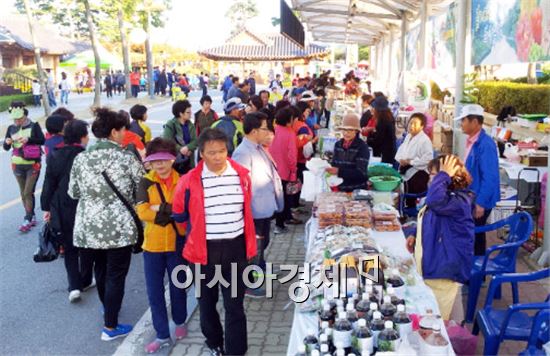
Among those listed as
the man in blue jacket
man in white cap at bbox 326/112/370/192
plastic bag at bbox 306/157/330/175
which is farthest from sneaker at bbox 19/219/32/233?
the man in blue jacket

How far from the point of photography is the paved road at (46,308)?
488 cm

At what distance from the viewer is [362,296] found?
11.0ft

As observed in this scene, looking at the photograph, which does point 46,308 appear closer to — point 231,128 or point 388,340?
point 231,128

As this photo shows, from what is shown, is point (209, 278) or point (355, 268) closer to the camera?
point (355, 268)

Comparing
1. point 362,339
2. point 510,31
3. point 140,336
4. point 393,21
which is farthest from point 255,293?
point 393,21

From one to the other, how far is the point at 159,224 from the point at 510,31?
687cm

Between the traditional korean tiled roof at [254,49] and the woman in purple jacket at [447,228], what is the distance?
43.4m

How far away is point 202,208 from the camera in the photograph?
13.1 ft

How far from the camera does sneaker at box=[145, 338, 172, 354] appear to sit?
4.65m

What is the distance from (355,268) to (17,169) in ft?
19.4

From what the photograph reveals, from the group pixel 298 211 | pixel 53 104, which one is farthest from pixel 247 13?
pixel 298 211

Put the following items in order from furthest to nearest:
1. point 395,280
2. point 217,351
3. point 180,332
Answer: point 180,332 → point 217,351 → point 395,280

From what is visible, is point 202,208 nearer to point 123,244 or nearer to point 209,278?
point 209,278

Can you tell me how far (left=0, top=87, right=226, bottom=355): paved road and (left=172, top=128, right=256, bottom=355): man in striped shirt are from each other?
4.30ft
